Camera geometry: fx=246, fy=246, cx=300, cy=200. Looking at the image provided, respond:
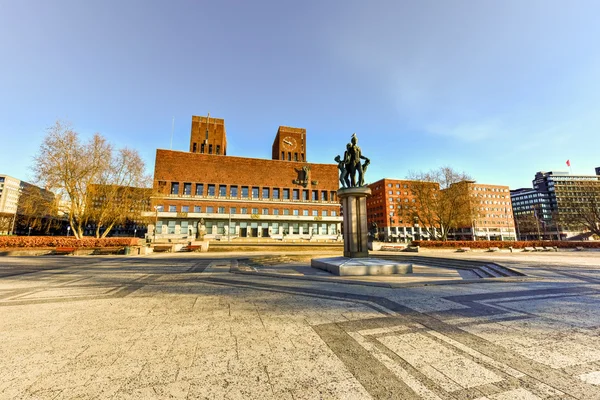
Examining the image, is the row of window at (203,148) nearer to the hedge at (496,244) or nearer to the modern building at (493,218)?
the hedge at (496,244)

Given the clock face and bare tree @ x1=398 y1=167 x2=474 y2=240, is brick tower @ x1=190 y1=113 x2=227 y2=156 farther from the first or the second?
bare tree @ x1=398 y1=167 x2=474 y2=240

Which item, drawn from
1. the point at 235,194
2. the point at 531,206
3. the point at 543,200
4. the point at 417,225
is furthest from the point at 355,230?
the point at 543,200

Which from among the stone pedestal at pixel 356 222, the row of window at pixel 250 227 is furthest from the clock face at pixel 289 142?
the stone pedestal at pixel 356 222

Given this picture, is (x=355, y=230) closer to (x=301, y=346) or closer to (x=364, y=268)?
(x=364, y=268)

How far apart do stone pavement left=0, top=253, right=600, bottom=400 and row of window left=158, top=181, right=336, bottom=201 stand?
4958 centimetres

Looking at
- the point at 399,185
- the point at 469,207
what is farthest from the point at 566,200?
the point at 399,185

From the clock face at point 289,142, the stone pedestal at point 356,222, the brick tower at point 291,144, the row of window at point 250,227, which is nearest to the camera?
the stone pedestal at point 356,222

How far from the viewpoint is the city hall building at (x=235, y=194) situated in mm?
51031

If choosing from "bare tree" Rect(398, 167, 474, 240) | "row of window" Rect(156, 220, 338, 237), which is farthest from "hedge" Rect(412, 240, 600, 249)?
"row of window" Rect(156, 220, 338, 237)

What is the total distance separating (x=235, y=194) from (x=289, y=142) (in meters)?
22.4

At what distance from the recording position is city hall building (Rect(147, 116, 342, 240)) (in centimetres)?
5103

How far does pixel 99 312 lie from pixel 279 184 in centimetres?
5526

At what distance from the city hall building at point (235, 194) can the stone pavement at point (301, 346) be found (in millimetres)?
45205

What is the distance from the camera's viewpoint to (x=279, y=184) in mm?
60094
